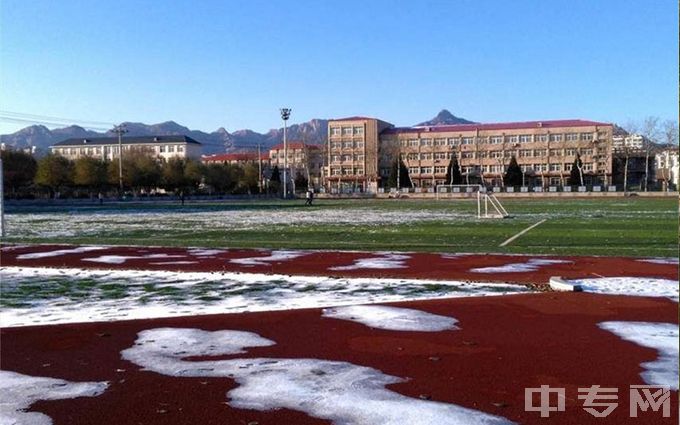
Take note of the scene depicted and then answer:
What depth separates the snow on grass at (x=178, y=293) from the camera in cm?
1069

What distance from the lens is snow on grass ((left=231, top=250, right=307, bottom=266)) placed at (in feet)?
58.6

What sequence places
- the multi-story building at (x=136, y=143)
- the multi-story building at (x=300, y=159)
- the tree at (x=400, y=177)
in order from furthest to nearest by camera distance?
1. the multi-story building at (x=136, y=143)
2. the multi-story building at (x=300, y=159)
3. the tree at (x=400, y=177)

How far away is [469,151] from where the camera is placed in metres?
138

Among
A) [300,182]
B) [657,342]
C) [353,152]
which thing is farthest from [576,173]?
[657,342]

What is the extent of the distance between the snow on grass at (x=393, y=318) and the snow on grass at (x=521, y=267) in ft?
19.3

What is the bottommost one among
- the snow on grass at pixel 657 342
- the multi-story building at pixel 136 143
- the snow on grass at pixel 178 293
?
the snow on grass at pixel 178 293

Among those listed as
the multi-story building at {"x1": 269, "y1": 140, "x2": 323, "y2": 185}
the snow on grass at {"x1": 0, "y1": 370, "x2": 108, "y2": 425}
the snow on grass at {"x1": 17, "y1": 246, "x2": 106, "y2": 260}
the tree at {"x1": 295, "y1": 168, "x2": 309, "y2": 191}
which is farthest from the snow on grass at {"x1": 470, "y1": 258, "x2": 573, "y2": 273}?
the multi-story building at {"x1": 269, "y1": 140, "x2": 323, "y2": 185}

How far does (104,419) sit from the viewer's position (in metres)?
5.68

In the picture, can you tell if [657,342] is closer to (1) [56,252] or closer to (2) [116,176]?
(1) [56,252]

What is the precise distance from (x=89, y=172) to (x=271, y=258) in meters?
88.2

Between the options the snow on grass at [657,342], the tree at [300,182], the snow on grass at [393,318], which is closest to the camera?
the snow on grass at [657,342]

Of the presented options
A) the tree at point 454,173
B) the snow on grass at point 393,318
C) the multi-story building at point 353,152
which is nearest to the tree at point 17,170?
the multi-story building at point 353,152

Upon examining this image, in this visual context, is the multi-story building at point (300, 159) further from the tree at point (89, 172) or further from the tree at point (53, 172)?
the tree at point (53, 172)

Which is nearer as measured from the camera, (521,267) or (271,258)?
(521,267)
